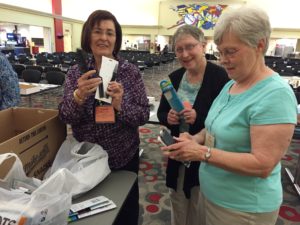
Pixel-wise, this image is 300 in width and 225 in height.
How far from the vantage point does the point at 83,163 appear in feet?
3.70

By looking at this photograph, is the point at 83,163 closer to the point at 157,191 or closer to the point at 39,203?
the point at 39,203

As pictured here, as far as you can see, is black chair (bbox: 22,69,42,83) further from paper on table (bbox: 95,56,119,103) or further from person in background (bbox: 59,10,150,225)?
paper on table (bbox: 95,56,119,103)

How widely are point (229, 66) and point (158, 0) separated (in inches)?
786

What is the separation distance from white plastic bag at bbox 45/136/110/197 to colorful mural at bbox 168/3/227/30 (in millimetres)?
18596

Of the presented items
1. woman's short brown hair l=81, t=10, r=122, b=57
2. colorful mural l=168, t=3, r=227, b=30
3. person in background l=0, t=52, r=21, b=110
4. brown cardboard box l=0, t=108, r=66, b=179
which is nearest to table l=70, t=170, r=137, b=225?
brown cardboard box l=0, t=108, r=66, b=179

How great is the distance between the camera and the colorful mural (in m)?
18.2

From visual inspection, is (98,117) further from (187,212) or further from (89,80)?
(187,212)

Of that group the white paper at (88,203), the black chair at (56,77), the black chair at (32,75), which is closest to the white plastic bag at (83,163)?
the white paper at (88,203)

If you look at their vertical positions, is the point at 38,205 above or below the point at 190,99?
below

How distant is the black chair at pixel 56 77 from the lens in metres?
5.03

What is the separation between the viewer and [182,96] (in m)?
1.47

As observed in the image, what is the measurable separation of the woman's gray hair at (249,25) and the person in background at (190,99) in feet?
1.79

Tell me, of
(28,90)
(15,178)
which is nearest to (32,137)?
(15,178)

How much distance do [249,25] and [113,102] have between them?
2.30ft
